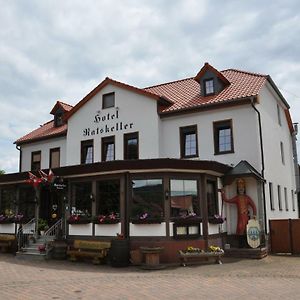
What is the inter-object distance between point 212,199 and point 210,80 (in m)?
6.78

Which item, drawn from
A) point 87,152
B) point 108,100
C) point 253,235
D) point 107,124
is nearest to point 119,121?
point 107,124

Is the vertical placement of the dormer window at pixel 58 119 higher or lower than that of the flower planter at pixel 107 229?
higher

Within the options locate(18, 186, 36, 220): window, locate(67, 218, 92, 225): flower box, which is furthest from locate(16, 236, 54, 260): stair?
locate(18, 186, 36, 220): window

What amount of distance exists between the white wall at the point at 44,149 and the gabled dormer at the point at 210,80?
9344 mm

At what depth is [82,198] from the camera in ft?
57.1

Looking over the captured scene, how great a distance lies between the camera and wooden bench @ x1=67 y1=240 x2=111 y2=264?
15.4 m

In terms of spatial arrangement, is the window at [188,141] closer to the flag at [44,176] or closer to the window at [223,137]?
the window at [223,137]

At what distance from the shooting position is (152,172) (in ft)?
51.6

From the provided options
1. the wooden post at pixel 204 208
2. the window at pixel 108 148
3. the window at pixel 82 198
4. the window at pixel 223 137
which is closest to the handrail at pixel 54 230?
the window at pixel 82 198

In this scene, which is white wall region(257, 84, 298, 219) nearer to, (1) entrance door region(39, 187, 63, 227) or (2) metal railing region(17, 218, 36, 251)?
(1) entrance door region(39, 187, 63, 227)

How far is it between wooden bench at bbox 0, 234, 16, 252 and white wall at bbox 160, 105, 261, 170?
8.17 meters

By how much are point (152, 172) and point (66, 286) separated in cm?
625

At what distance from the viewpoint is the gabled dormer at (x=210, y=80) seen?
20.5 meters

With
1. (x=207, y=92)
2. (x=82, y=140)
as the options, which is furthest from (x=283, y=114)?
(x=82, y=140)
